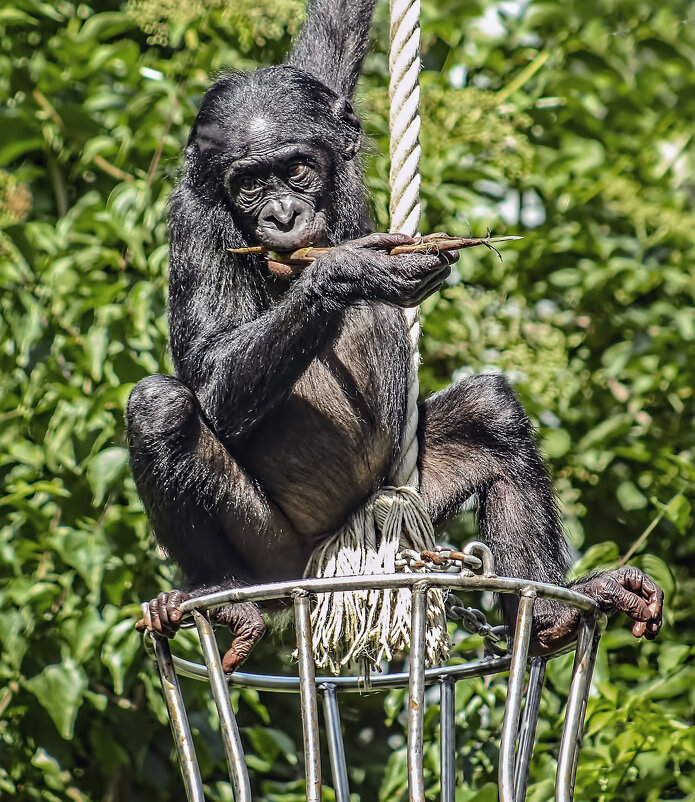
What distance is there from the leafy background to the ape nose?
100 centimetres

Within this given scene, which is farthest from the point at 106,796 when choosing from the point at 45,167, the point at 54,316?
the point at 45,167

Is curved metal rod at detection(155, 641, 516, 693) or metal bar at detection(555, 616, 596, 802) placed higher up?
metal bar at detection(555, 616, 596, 802)

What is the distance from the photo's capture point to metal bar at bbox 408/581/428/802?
2.29 meters

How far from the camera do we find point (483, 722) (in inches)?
191

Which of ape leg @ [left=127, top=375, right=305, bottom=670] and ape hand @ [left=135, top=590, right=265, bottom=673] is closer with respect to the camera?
ape hand @ [left=135, top=590, right=265, bottom=673]

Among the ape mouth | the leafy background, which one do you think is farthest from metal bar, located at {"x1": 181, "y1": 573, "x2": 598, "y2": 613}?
the leafy background

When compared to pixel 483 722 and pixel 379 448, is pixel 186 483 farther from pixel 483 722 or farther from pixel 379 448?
A: pixel 483 722

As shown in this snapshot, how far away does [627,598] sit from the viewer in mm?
3244

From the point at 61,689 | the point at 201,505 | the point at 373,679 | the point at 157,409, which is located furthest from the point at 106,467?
the point at 373,679

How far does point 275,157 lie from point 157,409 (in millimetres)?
775

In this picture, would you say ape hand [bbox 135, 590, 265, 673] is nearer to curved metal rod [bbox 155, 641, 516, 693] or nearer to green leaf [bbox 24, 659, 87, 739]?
curved metal rod [bbox 155, 641, 516, 693]

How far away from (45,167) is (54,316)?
126cm

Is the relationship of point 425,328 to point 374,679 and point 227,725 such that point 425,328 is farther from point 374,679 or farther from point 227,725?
point 227,725

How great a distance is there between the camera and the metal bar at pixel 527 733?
2627mm
